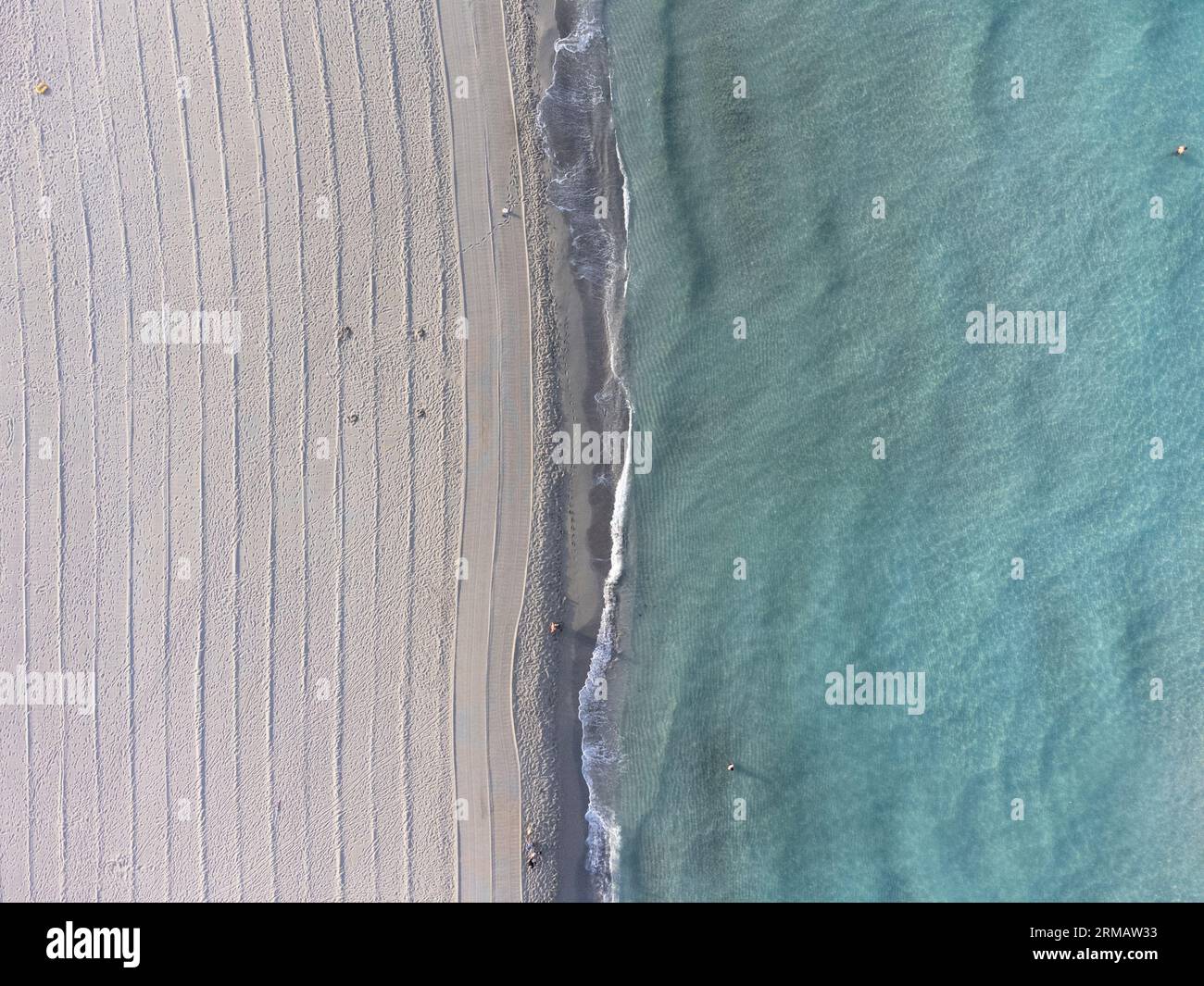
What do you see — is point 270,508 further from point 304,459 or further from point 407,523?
point 407,523

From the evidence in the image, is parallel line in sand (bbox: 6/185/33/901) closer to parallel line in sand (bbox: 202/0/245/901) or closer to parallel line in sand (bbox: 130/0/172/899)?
parallel line in sand (bbox: 130/0/172/899)

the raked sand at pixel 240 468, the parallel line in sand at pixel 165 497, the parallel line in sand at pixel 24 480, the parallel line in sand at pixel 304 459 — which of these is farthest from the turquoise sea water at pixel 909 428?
the parallel line in sand at pixel 24 480

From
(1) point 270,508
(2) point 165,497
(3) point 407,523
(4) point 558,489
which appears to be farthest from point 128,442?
(4) point 558,489

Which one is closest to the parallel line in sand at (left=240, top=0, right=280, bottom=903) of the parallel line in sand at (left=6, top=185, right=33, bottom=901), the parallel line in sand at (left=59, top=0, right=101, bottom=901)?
the parallel line in sand at (left=59, top=0, right=101, bottom=901)

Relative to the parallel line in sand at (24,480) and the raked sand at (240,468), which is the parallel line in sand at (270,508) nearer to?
the raked sand at (240,468)

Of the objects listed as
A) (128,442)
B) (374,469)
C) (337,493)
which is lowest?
(337,493)
